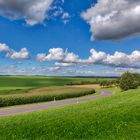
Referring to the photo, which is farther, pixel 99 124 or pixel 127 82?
pixel 127 82

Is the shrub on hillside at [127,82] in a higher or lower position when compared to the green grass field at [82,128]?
higher

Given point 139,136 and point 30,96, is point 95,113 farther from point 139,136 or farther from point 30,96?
point 30,96

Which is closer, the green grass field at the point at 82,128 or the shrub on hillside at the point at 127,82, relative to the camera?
the green grass field at the point at 82,128

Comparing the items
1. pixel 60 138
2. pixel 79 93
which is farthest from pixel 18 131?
pixel 79 93

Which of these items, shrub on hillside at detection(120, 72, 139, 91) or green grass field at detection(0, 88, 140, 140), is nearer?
green grass field at detection(0, 88, 140, 140)

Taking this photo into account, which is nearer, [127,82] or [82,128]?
[82,128]

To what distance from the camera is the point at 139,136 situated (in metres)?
14.6

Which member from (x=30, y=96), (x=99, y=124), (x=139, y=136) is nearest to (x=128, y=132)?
(x=139, y=136)

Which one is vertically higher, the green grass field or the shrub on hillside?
the shrub on hillside

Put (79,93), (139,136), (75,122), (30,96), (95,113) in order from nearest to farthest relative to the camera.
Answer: (139,136)
(75,122)
(95,113)
(30,96)
(79,93)

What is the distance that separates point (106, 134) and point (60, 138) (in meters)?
2.35

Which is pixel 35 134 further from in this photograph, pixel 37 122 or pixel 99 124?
pixel 99 124

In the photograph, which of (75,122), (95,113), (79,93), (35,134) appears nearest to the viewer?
(35,134)

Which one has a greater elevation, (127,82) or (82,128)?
(127,82)
